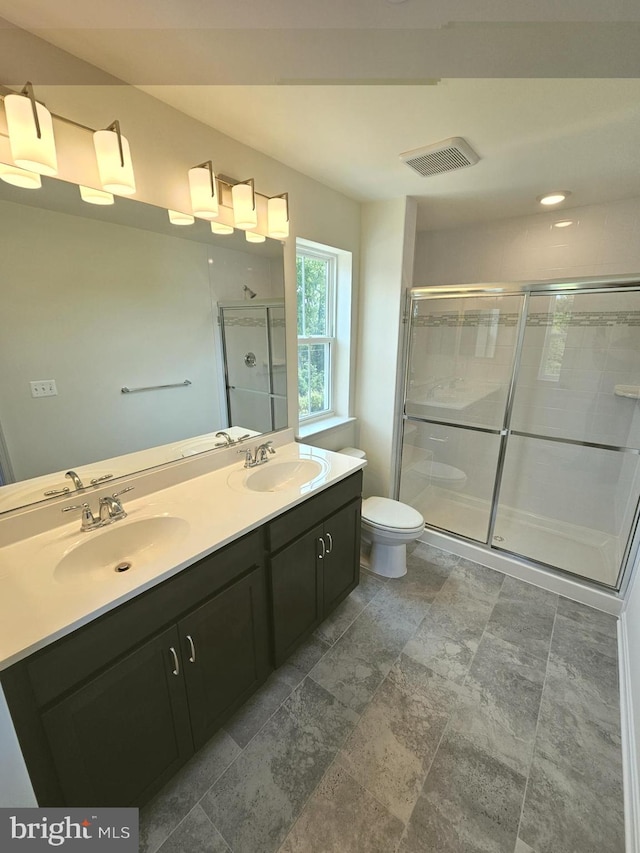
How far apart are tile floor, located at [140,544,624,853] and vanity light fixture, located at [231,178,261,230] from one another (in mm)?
2102

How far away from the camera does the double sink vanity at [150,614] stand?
82cm

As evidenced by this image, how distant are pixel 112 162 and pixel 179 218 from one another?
1.02 feet

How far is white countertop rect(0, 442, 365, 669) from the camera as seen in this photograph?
0.80 meters

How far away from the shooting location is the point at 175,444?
1547mm

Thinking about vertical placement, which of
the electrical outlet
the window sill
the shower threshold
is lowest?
the shower threshold

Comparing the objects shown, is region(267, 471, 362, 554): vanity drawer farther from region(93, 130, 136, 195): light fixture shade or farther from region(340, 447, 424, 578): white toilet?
region(93, 130, 136, 195): light fixture shade

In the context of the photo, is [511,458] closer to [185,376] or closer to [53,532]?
[185,376]

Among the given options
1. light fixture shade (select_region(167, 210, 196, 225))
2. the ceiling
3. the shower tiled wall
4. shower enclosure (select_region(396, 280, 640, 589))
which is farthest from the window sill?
the ceiling

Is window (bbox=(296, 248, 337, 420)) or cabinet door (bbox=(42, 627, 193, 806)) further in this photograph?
window (bbox=(296, 248, 337, 420))

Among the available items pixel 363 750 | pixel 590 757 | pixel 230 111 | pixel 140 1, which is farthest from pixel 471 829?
pixel 230 111

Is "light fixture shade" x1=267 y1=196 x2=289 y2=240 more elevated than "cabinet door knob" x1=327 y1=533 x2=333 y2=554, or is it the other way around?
"light fixture shade" x1=267 y1=196 x2=289 y2=240

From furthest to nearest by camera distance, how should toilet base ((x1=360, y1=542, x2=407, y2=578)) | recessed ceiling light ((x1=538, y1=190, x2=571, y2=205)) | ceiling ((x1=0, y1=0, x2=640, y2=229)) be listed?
1. toilet base ((x1=360, y1=542, x2=407, y2=578))
2. recessed ceiling light ((x1=538, y1=190, x2=571, y2=205))
3. ceiling ((x1=0, y1=0, x2=640, y2=229))

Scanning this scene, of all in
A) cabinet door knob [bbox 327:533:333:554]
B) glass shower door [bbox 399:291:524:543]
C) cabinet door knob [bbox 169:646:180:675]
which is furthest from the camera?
glass shower door [bbox 399:291:524:543]

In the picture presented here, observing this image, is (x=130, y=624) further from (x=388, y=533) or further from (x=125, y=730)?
(x=388, y=533)
